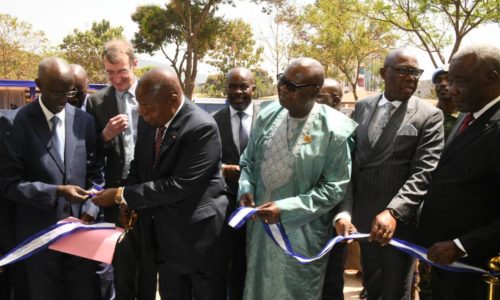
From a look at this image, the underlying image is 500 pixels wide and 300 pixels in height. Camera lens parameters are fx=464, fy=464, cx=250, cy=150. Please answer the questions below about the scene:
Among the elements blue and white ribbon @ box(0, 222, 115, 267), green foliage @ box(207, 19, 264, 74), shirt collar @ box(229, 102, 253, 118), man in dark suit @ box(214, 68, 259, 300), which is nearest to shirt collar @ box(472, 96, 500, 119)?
man in dark suit @ box(214, 68, 259, 300)

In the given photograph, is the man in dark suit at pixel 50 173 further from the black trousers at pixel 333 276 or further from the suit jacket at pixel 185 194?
the black trousers at pixel 333 276

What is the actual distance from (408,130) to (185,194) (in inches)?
61.2

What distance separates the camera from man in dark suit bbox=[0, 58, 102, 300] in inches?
129

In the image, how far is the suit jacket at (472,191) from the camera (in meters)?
2.43

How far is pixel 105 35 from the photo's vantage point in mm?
37094

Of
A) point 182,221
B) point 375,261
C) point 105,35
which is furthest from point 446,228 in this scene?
point 105,35

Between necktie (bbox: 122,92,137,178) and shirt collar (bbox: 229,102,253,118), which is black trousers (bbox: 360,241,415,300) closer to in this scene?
shirt collar (bbox: 229,102,253,118)

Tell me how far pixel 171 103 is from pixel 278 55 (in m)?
27.2

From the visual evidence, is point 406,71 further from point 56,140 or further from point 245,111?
point 56,140

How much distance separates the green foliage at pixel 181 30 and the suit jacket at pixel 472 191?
17.9 metres

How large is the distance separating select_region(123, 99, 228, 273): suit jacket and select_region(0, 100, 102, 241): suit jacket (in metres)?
0.61

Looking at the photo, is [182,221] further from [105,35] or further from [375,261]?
[105,35]

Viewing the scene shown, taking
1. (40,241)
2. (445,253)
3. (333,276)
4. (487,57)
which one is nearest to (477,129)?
(487,57)

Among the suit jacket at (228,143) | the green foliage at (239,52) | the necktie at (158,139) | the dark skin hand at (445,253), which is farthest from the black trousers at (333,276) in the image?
the green foliage at (239,52)
